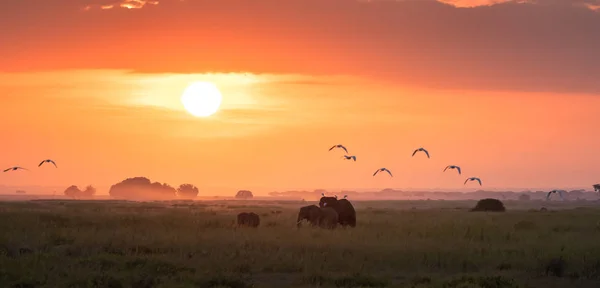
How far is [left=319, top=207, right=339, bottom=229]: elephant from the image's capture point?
43.3 meters

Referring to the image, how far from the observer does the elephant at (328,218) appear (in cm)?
4331

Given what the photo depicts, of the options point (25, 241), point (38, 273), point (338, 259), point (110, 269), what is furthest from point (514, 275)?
point (25, 241)

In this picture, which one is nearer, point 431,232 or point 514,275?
point 514,275

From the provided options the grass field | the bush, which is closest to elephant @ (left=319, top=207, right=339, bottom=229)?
the grass field

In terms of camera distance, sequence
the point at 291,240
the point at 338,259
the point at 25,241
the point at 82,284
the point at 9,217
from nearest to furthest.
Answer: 1. the point at 82,284
2. the point at 338,259
3. the point at 25,241
4. the point at 291,240
5. the point at 9,217

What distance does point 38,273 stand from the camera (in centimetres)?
2158

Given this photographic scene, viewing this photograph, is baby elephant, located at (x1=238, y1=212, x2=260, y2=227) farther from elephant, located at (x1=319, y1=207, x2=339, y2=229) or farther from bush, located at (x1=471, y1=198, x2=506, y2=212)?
bush, located at (x1=471, y1=198, x2=506, y2=212)

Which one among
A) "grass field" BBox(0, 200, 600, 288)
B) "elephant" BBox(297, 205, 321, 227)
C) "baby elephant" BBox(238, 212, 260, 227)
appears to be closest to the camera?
"grass field" BBox(0, 200, 600, 288)

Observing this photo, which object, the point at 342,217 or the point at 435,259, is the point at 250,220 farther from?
the point at 435,259

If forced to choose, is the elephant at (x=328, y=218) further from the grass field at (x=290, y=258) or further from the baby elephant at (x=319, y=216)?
the grass field at (x=290, y=258)

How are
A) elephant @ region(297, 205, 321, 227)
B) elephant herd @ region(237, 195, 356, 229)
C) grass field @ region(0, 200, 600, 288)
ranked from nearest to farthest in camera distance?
1. grass field @ region(0, 200, 600, 288)
2. elephant herd @ region(237, 195, 356, 229)
3. elephant @ region(297, 205, 321, 227)

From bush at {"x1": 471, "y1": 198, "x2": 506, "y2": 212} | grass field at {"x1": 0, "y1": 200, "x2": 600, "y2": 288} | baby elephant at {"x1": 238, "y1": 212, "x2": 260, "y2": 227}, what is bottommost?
grass field at {"x1": 0, "y1": 200, "x2": 600, "y2": 288}

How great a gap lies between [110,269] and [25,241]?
8870mm

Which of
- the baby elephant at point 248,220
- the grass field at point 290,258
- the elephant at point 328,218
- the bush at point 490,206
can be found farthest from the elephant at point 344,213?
the bush at point 490,206
